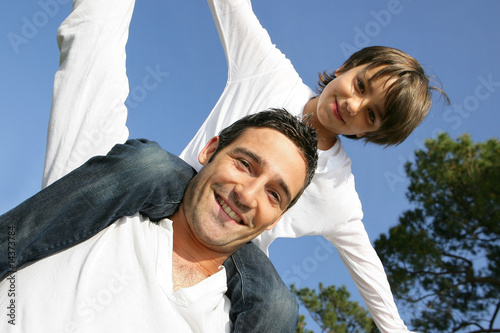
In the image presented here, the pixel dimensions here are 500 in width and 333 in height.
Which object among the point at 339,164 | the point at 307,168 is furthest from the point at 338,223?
the point at 307,168

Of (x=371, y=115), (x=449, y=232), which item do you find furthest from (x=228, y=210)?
(x=449, y=232)

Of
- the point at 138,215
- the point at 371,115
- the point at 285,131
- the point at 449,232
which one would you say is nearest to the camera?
the point at 138,215

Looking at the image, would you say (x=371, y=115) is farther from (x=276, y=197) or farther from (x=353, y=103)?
(x=276, y=197)

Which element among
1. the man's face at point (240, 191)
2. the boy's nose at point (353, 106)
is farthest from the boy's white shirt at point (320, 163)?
the man's face at point (240, 191)

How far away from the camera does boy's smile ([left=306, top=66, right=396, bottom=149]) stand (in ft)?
8.08

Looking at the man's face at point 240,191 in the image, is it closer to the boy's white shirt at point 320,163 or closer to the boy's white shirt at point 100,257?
the boy's white shirt at point 100,257

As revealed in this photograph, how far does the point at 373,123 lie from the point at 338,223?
0.59 metres

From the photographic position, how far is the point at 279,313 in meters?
1.79

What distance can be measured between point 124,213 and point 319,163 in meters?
1.29

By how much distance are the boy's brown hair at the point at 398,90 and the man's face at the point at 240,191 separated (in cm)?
95

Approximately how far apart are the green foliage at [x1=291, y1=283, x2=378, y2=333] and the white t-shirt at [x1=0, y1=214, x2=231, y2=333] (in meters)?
8.53

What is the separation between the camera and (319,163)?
2564 millimetres

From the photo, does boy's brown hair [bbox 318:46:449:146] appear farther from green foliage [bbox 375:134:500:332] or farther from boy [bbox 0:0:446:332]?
green foliage [bbox 375:134:500:332]

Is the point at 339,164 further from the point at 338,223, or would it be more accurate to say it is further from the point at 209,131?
the point at 209,131
